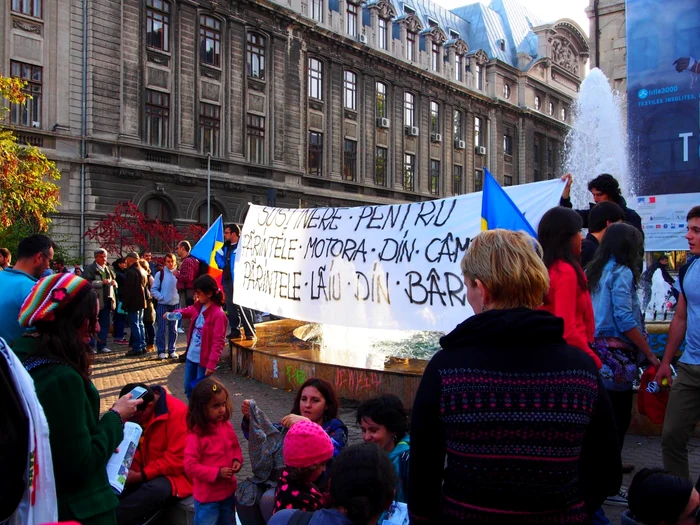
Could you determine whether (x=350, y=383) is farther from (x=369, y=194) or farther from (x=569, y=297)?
(x=369, y=194)

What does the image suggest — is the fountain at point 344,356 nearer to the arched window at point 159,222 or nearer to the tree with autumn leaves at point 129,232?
the tree with autumn leaves at point 129,232

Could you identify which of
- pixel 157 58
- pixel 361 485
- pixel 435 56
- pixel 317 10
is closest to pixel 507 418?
pixel 361 485

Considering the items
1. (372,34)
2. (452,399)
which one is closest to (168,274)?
(452,399)

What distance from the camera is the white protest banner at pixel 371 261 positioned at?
606cm

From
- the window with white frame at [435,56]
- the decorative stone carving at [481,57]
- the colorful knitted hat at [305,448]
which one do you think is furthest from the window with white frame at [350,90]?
the colorful knitted hat at [305,448]

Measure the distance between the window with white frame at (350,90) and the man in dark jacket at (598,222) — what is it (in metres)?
33.1

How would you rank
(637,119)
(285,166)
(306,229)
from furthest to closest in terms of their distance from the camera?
(285,166)
(637,119)
(306,229)

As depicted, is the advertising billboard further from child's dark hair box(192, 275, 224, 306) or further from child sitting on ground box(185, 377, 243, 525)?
child sitting on ground box(185, 377, 243, 525)

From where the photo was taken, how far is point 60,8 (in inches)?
946

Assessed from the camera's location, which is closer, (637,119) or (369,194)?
(637,119)

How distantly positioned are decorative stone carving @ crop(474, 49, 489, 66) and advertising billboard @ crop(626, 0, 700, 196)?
123ft

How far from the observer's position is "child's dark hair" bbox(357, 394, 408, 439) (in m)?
3.47

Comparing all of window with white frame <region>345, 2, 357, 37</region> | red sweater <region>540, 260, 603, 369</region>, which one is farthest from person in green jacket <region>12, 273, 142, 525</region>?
window with white frame <region>345, 2, 357, 37</region>

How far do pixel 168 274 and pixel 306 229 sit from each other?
13.6ft
